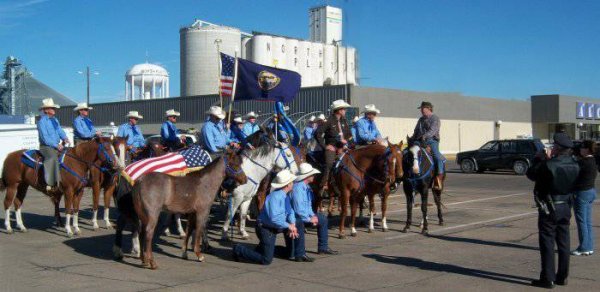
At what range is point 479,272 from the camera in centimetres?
871

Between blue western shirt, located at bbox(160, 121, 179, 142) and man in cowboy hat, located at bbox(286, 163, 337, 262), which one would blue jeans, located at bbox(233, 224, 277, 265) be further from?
blue western shirt, located at bbox(160, 121, 179, 142)

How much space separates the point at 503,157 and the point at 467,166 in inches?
87.0

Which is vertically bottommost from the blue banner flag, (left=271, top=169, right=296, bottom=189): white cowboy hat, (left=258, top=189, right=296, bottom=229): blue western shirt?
(left=258, top=189, right=296, bottom=229): blue western shirt

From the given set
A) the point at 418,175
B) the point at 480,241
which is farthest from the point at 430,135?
the point at 480,241

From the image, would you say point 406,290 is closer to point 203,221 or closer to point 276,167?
point 203,221

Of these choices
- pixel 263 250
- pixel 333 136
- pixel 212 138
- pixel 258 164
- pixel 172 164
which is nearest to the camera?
pixel 263 250

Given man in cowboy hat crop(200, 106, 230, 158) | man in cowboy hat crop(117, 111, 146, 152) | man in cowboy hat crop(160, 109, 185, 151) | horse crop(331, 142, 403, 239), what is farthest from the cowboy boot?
man in cowboy hat crop(117, 111, 146, 152)

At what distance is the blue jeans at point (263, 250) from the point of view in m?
9.23

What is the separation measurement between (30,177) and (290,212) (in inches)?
235

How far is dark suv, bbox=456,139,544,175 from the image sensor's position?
30703mm

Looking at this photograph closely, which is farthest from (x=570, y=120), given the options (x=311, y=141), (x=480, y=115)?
(x=311, y=141)

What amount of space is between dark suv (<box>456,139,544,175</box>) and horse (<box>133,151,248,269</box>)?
23.4 metres

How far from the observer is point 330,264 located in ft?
30.6

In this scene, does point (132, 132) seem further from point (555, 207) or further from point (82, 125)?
point (555, 207)
